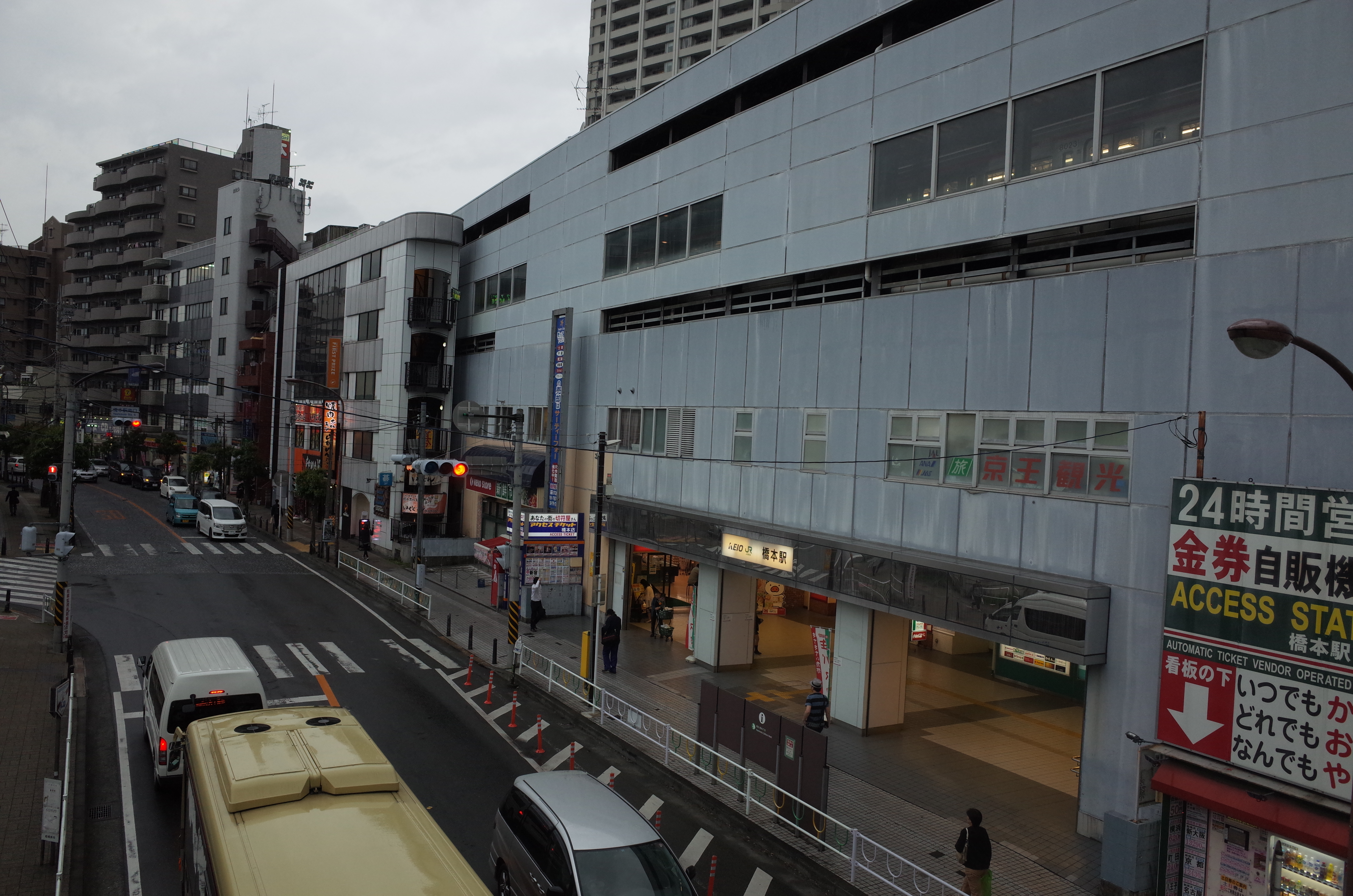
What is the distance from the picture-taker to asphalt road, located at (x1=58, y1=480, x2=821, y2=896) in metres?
13.6

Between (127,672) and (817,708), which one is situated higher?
(817,708)

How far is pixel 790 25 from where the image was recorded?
23172 mm

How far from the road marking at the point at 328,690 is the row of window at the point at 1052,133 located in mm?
16888

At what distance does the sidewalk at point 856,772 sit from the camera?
43.6 ft

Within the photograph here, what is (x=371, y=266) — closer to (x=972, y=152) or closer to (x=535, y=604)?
(x=535, y=604)

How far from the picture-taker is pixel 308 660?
23.8 metres

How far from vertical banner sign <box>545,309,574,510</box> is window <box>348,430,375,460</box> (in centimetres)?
1941

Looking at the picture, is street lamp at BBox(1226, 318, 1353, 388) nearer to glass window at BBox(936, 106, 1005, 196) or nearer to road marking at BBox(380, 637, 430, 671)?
glass window at BBox(936, 106, 1005, 196)

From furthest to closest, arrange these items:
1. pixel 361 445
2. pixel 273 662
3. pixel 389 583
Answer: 1. pixel 361 445
2. pixel 389 583
3. pixel 273 662

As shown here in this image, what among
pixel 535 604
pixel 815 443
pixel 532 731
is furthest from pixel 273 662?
pixel 815 443

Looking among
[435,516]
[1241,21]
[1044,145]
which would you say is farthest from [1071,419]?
[435,516]

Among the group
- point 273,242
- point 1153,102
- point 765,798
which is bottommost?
point 765,798

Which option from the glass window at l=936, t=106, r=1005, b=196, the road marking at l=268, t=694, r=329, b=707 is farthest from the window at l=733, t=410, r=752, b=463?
the road marking at l=268, t=694, r=329, b=707

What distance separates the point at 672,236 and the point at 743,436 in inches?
310
